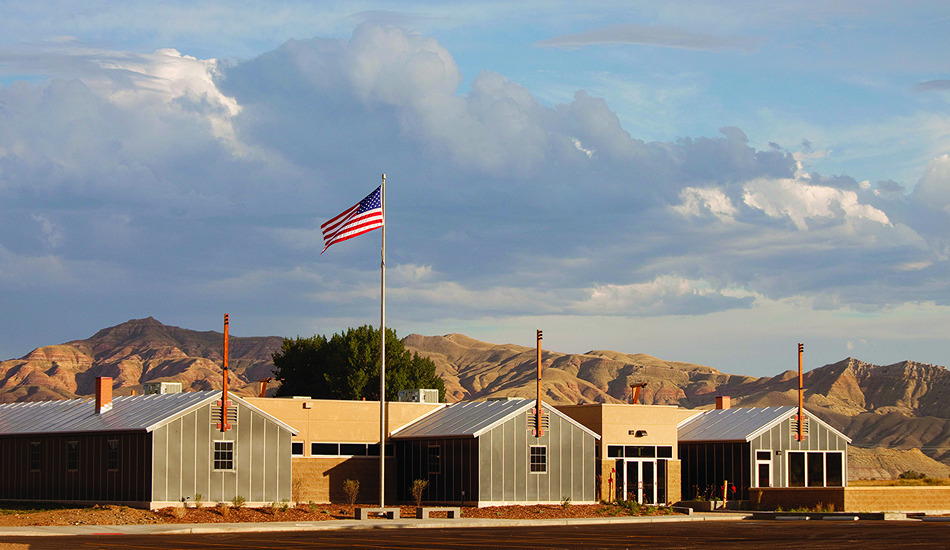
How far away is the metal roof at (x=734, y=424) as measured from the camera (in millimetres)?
53312

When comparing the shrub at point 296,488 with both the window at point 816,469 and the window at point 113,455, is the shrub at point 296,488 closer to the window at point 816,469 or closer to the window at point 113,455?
the window at point 113,455

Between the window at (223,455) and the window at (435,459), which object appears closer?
the window at (223,455)

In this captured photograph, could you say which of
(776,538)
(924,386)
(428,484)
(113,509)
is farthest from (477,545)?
(924,386)

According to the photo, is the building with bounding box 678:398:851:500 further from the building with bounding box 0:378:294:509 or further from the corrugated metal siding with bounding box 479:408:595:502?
the building with bounding box 0:378:294:509

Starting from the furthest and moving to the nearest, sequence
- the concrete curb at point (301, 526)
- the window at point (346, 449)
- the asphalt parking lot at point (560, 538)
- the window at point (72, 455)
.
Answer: the window at point (346, 449), the window at point (72, 455), the concrete curb at point (301, 526), the asphalt parking lot at point (560, 538)

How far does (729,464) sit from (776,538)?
81.1 feet

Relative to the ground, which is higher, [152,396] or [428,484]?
[152,396]

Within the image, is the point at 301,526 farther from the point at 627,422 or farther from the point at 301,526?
the point at 627,422

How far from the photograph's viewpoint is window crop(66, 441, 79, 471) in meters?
42.9

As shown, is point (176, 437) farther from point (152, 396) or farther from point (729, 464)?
point (729, 464)

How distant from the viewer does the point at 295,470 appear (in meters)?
46.2

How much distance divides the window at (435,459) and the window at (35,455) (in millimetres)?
15442

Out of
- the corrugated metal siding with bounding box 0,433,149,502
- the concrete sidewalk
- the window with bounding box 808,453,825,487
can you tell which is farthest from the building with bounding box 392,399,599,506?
the window with bounding box 808,453,825,487

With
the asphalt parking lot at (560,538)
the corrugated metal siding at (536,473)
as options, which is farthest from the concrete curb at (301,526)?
the corrugated metal siding at (536,473)
